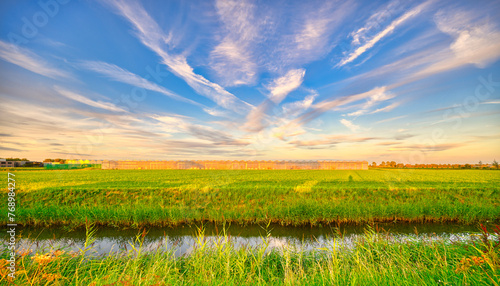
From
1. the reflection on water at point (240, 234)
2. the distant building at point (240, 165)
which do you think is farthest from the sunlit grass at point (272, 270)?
the distant building at point (240, 165)

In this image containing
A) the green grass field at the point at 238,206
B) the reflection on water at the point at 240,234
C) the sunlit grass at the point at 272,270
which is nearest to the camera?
the sunlit grass at the point at 272,270

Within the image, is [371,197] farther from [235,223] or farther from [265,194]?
[235,223]

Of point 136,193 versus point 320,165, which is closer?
point 136,193

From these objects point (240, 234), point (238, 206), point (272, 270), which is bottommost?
point (240, 234)

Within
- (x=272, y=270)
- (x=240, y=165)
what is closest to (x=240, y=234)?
(x=272, y=270)

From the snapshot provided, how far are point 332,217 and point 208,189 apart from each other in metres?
10.3

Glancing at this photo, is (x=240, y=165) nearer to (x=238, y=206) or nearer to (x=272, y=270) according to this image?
(x=238, y=206)

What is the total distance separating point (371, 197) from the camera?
59.8ft

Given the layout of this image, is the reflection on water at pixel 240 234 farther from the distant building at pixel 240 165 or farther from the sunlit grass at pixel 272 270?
the distant building at pixel 240 165

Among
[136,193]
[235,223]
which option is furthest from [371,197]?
[136,193]

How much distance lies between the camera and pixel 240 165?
260 ft

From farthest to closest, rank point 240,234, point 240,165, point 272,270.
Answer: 1. point 240,165
2. point 240,234
3. point 272,270

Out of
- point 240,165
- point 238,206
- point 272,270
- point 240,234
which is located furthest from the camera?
point 240,165

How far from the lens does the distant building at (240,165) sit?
79312mm
